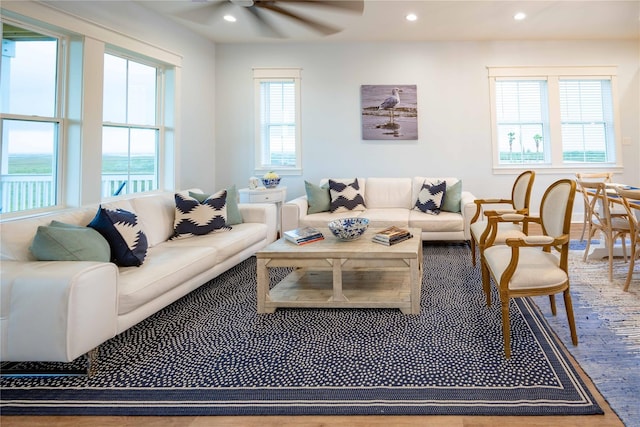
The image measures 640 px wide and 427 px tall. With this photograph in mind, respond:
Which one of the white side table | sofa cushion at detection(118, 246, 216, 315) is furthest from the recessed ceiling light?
sofa cushion at detection(118, 246, 216, 315)

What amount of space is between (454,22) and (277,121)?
9.49 feet

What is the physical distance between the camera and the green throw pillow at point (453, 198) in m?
4.32

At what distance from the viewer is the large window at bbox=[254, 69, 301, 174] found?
5359 mm

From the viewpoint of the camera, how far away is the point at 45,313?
1559 millimetres

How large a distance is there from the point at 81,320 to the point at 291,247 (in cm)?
132

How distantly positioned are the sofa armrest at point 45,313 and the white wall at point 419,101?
13.1 feet

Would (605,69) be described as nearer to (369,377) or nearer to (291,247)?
(291,247)

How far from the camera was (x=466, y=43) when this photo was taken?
5.21 m

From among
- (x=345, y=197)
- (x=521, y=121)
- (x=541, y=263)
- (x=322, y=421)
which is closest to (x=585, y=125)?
(x=521, y=121)

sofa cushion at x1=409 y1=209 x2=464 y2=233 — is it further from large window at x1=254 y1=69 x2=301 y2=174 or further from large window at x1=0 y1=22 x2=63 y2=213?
large window at x1=0 y1=22 x2=63 y2=213

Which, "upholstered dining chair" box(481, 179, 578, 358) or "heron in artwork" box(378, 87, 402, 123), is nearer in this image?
"upholstered dining chair" box(481, 179, 578, 358)

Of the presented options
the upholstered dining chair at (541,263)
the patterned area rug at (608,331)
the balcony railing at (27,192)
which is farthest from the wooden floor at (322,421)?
the balcony railing at (27,192)

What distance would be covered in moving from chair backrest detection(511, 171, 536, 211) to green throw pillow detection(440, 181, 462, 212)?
1.01m

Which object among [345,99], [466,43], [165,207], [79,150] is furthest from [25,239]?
[466,43]
